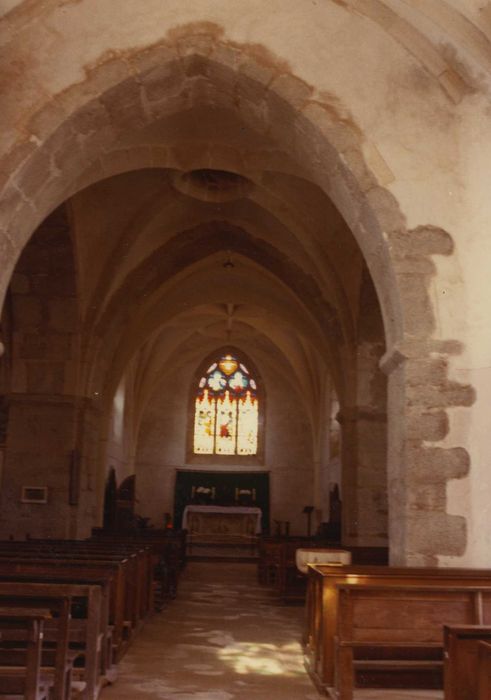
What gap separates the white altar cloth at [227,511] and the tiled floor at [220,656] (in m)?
10.3

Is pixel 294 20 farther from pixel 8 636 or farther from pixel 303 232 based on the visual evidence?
pixel 8 636

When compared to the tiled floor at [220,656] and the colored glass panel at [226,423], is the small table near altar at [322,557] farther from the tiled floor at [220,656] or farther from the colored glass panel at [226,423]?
the colored glass panel at [226,423]

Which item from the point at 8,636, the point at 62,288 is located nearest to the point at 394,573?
the point at 8,636

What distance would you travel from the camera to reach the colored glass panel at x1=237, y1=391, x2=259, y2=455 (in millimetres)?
23859

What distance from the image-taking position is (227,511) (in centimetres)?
2166

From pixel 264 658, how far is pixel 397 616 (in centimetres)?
235

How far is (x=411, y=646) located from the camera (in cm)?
464

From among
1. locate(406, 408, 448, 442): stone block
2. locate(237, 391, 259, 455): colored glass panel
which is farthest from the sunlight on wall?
locate(237, 391, 259, 455): colored glass panel

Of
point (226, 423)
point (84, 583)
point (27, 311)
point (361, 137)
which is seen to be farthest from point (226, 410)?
point (84, 583)

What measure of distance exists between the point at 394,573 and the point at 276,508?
17.8 metres

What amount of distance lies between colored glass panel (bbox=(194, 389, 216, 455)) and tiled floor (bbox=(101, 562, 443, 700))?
41.7ft

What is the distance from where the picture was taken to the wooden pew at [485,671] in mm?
2689

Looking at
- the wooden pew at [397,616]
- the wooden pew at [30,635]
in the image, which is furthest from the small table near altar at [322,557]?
the wooden pew at [30,635]

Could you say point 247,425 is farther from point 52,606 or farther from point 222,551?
point 52,606
